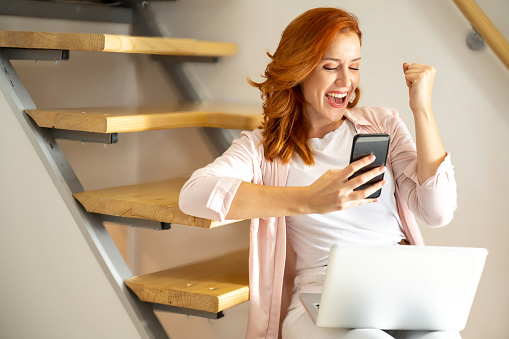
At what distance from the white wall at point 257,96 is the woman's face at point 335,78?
0.40m

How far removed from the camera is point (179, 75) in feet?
8.91

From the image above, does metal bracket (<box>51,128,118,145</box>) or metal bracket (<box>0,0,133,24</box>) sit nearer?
metal bracket (<box>51,128,118,145</box>)

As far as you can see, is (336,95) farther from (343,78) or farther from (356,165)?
(356,165)

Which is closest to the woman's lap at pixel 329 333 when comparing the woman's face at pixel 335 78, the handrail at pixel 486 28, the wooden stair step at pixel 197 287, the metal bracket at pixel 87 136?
the wooden stair step at pixel 197 287

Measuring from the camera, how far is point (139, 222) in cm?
199

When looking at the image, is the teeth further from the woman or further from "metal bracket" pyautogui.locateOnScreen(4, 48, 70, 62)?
"metal bracket" pyautogui.locateOnScreen(4, 48, 70, 62)

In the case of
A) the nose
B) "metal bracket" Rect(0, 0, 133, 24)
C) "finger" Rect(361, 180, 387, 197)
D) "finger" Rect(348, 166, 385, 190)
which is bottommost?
"finger" Rect(361, 180, 387, 197)

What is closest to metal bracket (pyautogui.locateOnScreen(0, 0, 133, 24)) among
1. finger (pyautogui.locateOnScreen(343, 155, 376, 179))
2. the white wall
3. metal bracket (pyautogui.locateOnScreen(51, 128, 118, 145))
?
the white wall

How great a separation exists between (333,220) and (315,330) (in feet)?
1.11

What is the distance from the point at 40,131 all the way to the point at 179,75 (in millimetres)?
775

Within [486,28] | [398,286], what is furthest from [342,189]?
[486,28]

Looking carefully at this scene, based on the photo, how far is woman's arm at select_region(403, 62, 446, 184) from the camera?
184 centimetres

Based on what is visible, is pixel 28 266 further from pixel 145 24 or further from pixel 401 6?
pixel 401 6

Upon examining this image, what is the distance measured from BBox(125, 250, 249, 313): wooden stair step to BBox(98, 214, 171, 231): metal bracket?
0.51 ft
